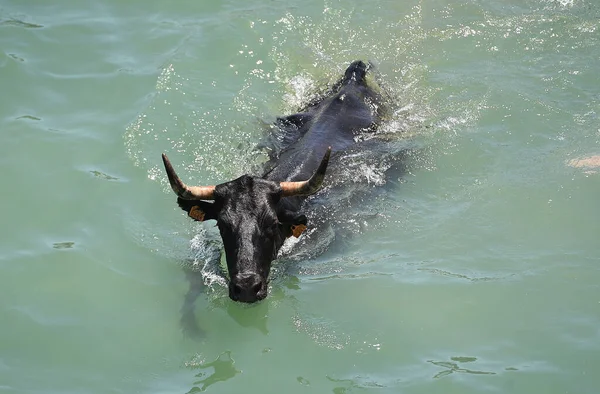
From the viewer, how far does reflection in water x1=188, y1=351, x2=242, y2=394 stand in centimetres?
647

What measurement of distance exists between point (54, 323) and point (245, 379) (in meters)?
2.03

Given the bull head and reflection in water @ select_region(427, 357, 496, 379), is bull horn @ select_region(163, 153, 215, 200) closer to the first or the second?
the bull head

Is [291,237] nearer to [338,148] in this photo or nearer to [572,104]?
[338,148]

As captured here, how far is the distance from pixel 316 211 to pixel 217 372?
2811 millimetres

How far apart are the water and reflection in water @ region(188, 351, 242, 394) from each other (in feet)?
0.06

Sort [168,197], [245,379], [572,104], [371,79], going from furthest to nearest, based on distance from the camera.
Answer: [371,79]
[572,104]
[168,197]
[245,379]

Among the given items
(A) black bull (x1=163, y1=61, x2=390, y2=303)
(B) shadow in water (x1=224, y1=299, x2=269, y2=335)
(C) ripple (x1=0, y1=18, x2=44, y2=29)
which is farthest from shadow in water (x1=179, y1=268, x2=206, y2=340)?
(C) ripple (x1=0, y1=18, x2=44, y2=29)

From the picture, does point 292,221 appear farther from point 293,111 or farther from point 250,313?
point 293,111

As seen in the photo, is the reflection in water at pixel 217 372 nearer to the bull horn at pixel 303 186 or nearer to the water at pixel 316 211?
the water at pixel 316 211

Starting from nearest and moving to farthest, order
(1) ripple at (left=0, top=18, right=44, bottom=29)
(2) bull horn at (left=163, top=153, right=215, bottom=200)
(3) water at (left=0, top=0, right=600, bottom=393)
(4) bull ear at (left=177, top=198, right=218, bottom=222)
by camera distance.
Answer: (3) water at (left=0, top=0, right=600, bottom=393), (2) bull horn at (left=163, top=153, right=215, bottom=200), (4) bull ear at (left=177, top=198, right=218, bottom=222), (1) ripple at (left=0, top=18, right=44, bottom=29)

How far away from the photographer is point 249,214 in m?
7.64

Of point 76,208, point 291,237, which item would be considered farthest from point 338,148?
point 76,208

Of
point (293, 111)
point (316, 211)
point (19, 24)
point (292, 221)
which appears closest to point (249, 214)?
point (292, 221)

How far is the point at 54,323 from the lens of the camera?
286 inches
